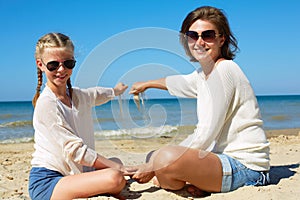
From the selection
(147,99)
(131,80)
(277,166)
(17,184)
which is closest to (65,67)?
(131,80)

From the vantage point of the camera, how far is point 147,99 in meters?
3.01

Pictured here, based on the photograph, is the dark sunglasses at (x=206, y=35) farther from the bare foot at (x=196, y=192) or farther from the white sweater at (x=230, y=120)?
the bare foot at (x=196, y=192)

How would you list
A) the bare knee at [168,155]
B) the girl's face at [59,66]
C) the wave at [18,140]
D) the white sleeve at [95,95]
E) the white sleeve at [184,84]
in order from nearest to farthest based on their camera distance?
the bare knee at [168,155] → the girl's face at [59,66] → the white sleeve at [95,95] → the white sleeve at [184,84] → the wave at [18,140]

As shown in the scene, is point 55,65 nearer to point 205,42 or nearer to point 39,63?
point 39,63

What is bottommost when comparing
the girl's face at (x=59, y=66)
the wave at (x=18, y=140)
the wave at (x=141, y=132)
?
the wave at (x=18, y=140)

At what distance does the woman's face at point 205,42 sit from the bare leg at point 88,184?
43.7 inches

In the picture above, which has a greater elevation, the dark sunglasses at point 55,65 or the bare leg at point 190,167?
the dark sunglasses at point 55,65

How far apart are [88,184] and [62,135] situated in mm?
388

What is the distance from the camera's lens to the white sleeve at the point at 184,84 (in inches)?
119

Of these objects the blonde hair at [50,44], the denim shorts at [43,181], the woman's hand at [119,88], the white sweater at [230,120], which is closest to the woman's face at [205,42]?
the white sweater at [230,120]

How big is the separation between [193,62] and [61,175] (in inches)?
52.2

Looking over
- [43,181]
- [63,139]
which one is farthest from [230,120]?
[43,181]

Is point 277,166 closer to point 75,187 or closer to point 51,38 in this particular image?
point 75,187

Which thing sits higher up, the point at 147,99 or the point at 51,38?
the point at 51,38
